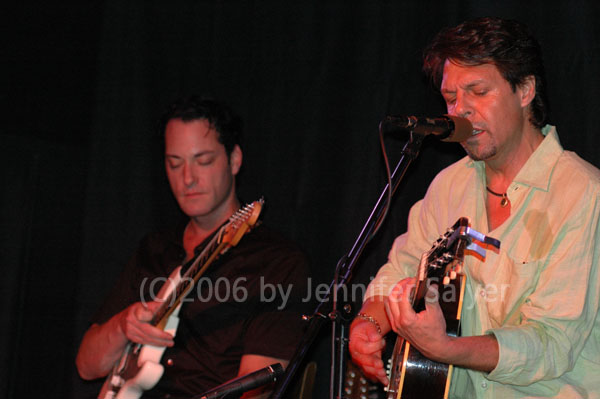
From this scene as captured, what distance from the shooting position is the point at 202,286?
293cm

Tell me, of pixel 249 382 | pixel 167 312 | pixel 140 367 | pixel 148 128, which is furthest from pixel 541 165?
pixel 148 128

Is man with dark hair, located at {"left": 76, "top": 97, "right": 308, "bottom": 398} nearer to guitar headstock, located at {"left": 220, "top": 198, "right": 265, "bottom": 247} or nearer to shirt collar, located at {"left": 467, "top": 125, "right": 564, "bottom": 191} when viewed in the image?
guitar headstock, located at {"left": 220, "top": 198, "right": 265, "bottom": 247}

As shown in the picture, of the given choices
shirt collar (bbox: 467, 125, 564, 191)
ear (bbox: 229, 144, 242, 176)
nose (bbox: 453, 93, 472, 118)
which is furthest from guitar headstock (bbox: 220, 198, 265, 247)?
shirt collar (bbox: 467, 125, 564, 191)

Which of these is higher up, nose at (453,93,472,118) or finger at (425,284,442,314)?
nose at (453,93,472,118)

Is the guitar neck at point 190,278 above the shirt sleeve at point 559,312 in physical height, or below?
below

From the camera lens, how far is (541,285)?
79.2 inches

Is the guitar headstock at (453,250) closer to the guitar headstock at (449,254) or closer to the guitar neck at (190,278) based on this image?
the guitar headstock at (449,254)

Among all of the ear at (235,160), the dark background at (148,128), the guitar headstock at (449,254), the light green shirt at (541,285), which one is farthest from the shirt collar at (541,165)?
the ear at (235,160)

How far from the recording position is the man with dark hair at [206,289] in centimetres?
272

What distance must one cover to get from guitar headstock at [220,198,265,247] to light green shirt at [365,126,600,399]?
0.85 metres

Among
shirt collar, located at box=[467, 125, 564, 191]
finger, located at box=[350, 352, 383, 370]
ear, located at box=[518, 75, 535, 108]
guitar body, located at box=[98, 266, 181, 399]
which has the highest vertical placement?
ear, located at box=[518, 75, 535, 108]

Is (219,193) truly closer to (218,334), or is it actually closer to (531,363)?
(218,334)

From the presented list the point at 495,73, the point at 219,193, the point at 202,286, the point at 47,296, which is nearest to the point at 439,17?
the point at 495,73

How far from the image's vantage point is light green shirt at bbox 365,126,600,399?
192 cm
